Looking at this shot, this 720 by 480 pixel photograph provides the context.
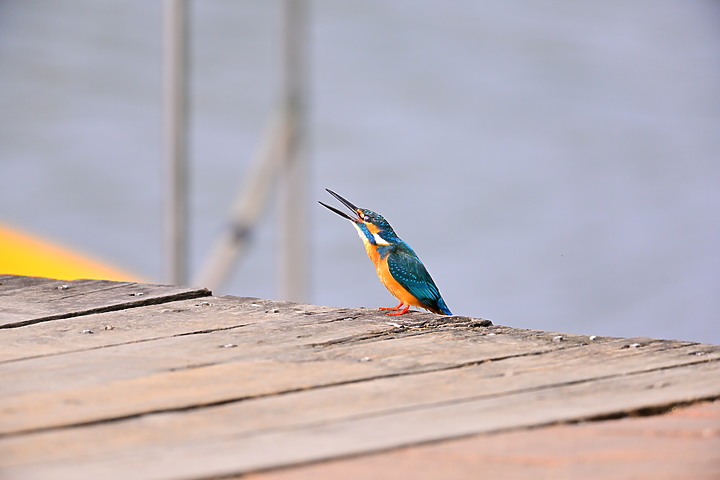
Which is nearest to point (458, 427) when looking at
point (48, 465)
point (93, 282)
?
point (48, 465)

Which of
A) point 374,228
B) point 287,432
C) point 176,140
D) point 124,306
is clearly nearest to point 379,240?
point 374,228

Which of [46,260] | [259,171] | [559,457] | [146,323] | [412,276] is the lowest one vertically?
[559,457]

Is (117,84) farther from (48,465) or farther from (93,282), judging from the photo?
(48,465)

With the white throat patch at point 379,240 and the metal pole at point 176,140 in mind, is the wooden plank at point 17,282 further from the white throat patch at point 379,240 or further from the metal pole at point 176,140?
the metal pole at point 176,140

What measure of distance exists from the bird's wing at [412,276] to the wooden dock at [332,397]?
0.38 metres

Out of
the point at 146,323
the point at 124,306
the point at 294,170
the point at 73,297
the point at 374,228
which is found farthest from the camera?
the point at 294,170

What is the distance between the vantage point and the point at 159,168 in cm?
916

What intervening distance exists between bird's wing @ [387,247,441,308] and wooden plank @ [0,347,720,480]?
3.36 ft

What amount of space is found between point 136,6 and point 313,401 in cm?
831

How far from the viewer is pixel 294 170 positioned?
720cm

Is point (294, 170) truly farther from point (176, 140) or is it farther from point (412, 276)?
point (412, 276)

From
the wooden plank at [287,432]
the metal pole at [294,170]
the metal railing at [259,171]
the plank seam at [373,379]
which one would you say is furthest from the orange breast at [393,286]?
the metal pole at [294,170]

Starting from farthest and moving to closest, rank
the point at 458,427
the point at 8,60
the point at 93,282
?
1. the point at 8,60
2. the point at 93,282
3. the point at 458,427

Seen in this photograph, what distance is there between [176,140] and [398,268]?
12.5 feet
